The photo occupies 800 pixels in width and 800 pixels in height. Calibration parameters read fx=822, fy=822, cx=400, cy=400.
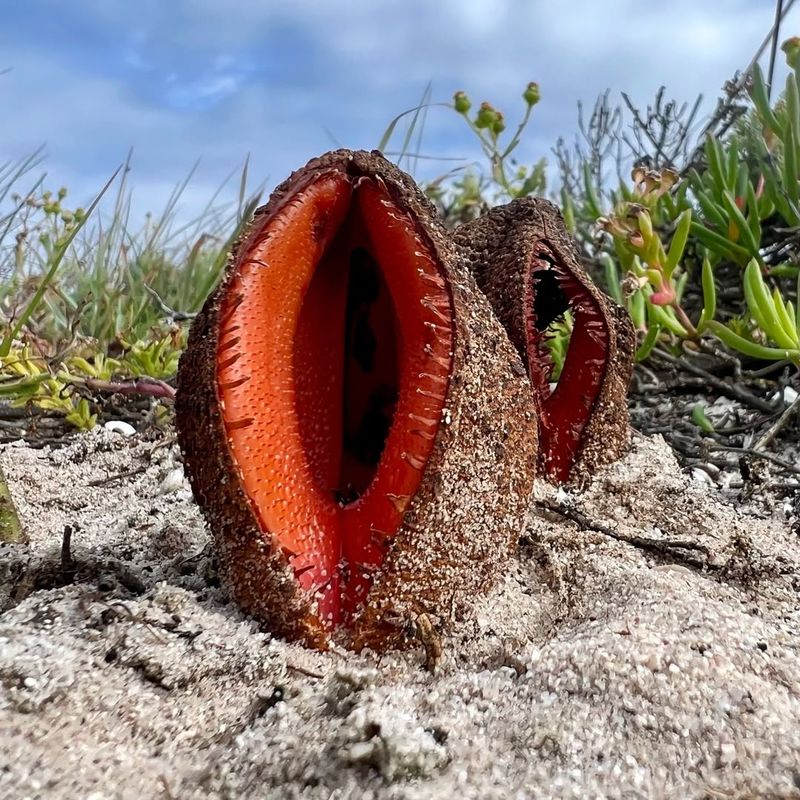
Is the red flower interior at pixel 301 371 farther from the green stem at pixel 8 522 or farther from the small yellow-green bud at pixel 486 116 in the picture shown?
the small yellow-green bud at pixel 486 116

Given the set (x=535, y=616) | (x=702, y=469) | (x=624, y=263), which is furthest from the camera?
(x=624, y=263)

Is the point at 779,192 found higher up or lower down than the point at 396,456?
higher up

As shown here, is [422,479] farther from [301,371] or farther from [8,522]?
[8,522]

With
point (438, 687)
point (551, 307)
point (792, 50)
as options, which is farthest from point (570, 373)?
point (792, 50)

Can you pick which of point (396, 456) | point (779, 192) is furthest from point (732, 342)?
point (396, 456)

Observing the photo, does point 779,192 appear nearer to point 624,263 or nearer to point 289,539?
point 624,263
